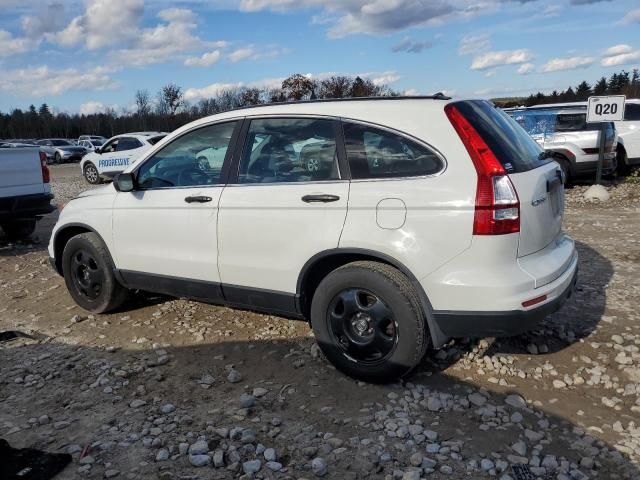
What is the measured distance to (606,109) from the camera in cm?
1086

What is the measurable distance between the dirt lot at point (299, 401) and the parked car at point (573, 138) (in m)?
8.07

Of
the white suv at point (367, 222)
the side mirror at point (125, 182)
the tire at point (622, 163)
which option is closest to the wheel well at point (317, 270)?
the white suv at point (367, 222)

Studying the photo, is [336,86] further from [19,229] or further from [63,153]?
[19,229]

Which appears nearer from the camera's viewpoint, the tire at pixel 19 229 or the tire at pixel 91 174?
the tire at pixel 19 229

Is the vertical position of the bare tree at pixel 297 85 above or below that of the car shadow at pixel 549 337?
above

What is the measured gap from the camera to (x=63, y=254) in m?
5.21

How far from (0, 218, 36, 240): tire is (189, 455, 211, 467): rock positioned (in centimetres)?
703

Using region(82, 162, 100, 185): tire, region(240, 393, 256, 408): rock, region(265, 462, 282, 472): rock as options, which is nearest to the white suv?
region(240, 393, 256, 408): rock

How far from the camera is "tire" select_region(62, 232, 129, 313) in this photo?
495cm

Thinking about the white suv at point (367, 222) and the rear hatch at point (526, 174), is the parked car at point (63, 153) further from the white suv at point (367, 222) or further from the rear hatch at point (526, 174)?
the rear hatch at point (526, 174)

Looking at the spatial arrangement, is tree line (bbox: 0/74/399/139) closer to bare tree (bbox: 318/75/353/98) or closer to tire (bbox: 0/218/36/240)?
bare tree (bbox: 318/75/353/98)

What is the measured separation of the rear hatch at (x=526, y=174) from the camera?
320cm

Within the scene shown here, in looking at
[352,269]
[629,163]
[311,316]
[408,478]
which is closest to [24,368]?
[311,316]

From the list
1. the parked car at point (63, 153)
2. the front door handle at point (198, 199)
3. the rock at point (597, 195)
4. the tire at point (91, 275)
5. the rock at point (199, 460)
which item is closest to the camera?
the rock at point (199, 460)
